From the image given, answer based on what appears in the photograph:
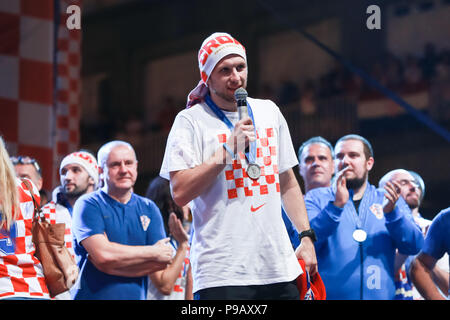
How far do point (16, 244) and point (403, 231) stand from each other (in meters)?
2.43

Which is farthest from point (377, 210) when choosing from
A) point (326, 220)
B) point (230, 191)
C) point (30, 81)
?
point (30, 81)

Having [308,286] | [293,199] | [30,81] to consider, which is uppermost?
[30,81]

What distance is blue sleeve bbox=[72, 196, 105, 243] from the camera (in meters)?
4.43

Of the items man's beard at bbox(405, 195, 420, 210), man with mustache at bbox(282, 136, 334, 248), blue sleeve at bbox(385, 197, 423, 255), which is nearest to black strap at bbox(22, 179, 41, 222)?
blue sleeve at bbox(385, 197, 423, 255)

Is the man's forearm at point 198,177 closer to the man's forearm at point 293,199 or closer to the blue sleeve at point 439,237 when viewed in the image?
the man's forearm at point 293,199

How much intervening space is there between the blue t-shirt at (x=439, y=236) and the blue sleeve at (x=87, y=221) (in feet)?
5.77

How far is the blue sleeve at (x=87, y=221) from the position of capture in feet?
14.5

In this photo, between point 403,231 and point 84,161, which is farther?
point 84,161

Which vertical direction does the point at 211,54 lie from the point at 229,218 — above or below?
above

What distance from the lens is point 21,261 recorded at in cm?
300

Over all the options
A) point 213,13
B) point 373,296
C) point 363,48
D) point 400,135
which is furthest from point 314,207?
point 213,13

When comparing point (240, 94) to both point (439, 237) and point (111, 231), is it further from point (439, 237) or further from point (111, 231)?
point (111, 231)
